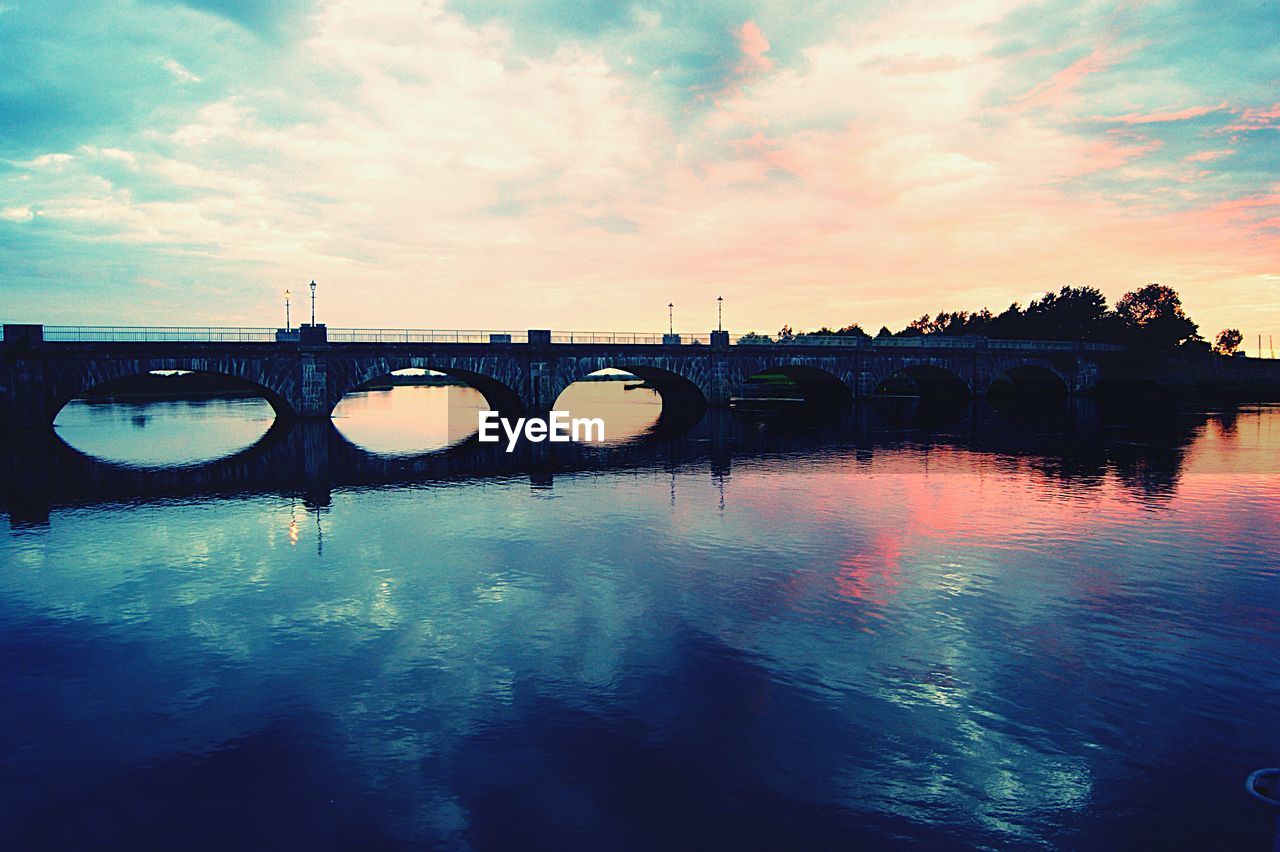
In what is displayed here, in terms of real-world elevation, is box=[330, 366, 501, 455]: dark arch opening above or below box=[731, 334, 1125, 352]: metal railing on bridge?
below

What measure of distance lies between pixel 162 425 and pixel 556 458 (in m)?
55.6

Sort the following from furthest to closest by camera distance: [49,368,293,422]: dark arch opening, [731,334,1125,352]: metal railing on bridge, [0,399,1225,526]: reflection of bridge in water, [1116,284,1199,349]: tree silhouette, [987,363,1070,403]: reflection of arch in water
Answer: [1116,284,1199,349]: tree silhouette
[49,368,293,422]: dark arch opening
[987,363,1070,403]: reflection of arch in water
[731,334,1125,352]: metal railing on bridge
[0,399,1225,526]: reflection of bridge in water

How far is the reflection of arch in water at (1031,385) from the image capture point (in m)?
132

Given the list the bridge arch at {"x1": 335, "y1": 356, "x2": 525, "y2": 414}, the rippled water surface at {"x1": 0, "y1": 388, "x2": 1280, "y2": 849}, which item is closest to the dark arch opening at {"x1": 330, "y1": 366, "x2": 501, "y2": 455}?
the bridge arch at {"x1": 335, "y1": 356, "x2": 525, "y2": 414}

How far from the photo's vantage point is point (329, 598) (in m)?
19.9

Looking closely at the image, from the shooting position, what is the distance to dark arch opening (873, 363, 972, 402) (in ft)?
395

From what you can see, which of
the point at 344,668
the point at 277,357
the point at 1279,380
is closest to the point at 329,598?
the point at 344,668

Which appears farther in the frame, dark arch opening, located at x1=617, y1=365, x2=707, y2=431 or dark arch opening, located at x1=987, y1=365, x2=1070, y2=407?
dark arch opening, located at x1=987, y1=365, x2=1070, y2=407

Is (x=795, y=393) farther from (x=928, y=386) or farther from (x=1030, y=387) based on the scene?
(x=1030, y=387)

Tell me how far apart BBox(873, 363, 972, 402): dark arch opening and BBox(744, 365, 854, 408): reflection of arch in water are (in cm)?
696

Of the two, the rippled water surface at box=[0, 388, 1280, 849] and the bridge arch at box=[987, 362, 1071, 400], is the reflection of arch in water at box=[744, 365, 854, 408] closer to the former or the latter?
the bridge arch at box=[987, 362, 1071, 400]

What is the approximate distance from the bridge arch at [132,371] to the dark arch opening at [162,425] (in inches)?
17.3

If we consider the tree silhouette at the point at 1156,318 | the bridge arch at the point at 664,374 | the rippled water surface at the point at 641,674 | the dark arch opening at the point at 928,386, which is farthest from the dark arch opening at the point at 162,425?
the tree silhouette at the point at 1156,318

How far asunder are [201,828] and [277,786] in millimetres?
Result: 1100
